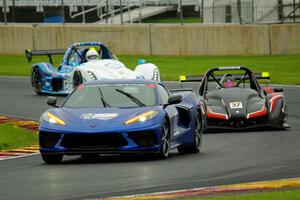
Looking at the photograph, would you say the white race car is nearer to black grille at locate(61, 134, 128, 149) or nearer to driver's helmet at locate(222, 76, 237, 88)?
driver's helmet at locate(222, 76, 237, 88)

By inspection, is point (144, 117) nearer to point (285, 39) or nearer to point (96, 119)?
point (96, 119)

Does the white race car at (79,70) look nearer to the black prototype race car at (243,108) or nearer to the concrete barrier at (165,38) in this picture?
the black prototype race car at (243,108)

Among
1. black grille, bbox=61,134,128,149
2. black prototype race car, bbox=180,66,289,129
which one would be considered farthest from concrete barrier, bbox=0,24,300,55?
black grille, bbox=61,134,128,149

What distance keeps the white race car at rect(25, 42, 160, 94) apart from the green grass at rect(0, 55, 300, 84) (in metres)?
6.28

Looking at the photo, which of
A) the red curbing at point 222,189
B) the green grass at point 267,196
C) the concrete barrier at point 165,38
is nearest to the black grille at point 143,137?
the red curbing at point 222,189

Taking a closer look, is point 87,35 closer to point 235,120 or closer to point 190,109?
point 235,120

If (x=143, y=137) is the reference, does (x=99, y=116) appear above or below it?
above

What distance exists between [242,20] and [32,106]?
64.2 ft

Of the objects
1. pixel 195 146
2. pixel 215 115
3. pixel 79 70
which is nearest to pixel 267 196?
pixel 195 146

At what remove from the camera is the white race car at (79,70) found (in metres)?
27.9

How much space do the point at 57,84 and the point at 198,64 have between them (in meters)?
12.0

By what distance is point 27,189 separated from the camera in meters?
12.3

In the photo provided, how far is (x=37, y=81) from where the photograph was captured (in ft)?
103

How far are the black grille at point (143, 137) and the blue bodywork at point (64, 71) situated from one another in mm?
14903
